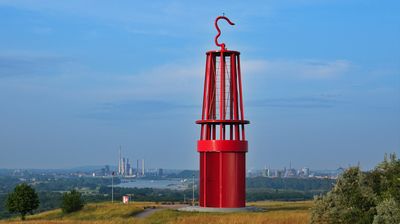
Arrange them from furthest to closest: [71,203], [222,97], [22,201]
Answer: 1. [71,203]
2. [22,201]
3. [222,97]

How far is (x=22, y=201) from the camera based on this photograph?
63375 millimetres

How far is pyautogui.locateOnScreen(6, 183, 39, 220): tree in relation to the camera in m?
63.4

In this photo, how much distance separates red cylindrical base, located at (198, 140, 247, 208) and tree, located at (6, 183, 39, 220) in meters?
18.5

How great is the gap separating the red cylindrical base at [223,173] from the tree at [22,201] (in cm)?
1848

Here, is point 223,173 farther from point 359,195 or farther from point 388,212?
point 388,212

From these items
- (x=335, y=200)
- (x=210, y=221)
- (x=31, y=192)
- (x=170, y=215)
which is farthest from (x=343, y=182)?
(x=31, y=192)

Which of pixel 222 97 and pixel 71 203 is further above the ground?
pixel 222 97

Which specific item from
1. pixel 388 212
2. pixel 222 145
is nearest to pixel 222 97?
pixel 222 145

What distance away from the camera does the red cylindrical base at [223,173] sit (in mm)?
57125

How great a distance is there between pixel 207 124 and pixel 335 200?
89.5 ft

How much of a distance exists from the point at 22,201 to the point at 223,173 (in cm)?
2115

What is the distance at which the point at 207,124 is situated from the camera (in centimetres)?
5844

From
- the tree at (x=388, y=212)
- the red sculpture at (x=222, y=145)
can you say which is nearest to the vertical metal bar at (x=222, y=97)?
the red sculpture at (x=222, y=145)

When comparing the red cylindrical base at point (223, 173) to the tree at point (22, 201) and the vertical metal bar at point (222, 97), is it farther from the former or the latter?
the tree at point (22, 201)
